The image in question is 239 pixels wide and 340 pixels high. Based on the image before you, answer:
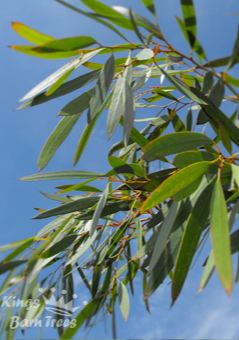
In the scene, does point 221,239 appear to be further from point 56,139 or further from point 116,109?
point 56,139

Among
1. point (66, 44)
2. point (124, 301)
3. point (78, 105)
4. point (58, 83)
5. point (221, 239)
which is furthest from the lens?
point (124, 301)

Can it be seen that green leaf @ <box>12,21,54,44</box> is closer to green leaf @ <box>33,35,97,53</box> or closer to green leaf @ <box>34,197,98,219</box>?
green leaf @ <box>33,35,97,53</box>

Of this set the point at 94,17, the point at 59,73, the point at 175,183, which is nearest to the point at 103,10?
the point at 94,17

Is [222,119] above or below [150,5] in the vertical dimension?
below

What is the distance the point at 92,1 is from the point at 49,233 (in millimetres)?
925

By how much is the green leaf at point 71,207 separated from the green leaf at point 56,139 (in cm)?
20

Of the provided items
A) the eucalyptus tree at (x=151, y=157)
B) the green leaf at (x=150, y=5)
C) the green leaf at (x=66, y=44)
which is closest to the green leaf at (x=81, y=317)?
the eucalyptus tree at (x=151, y=157)

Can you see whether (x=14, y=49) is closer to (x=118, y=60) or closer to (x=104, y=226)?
(x=118, y=60)

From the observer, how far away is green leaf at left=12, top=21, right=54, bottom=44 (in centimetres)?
108

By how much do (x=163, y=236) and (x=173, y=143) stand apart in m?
0.22

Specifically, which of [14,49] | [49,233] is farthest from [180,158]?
[49,233]

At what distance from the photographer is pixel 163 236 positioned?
1252mm

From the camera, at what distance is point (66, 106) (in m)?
1.39

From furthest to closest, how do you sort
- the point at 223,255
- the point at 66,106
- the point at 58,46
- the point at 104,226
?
the point at 104,226 < the point at 66,106 < the point at 58,46 < the point at 223,255
